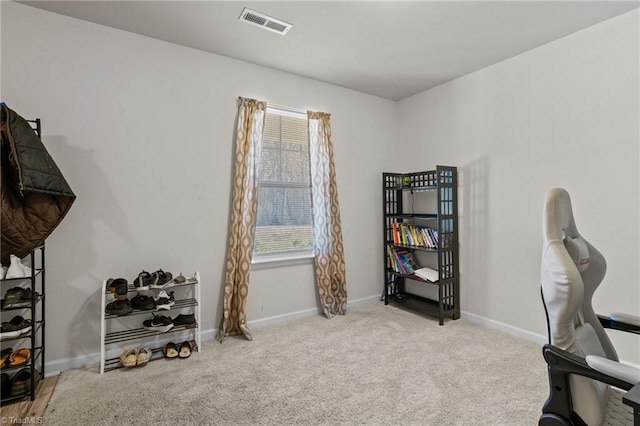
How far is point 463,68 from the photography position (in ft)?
10.1

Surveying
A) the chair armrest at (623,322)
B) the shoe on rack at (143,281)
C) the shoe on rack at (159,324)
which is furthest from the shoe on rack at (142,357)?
the chair armrest at (623,322)

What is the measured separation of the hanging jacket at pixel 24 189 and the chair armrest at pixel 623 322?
2.97m

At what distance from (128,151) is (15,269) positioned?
1.07 m

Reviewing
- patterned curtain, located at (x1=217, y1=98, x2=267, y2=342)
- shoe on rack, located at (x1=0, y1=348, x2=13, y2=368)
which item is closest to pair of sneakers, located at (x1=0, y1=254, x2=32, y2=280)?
shoe on rack, located at (x1=0, y1=348, x2=13, y2=368)

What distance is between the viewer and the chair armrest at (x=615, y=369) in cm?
93

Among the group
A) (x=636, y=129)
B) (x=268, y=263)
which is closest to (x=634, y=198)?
(x=636, y=129)

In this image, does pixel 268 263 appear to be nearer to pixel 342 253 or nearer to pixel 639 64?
pixel 342 253

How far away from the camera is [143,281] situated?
236 cm

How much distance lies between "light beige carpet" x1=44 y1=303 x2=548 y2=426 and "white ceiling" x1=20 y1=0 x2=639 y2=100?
2520 millimetres

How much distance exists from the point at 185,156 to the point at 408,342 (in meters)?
2.50

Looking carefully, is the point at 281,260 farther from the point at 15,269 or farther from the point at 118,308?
the point at 15,269

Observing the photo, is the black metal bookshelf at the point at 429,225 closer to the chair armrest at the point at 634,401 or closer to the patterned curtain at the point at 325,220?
the patterned curtain at the point at 325,220

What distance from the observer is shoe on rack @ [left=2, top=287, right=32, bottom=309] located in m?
1.86

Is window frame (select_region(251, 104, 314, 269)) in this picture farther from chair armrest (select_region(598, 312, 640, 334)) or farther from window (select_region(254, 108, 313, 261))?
chair armrest (select_region(598, 312, 640, 334))
